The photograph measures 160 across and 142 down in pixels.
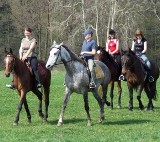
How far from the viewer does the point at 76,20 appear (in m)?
49.8

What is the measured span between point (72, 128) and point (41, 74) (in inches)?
101

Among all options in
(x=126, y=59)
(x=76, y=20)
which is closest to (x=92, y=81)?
(x=126, y=59)

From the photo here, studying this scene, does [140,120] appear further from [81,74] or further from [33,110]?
[33,110]

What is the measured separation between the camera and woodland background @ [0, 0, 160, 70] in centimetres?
4853

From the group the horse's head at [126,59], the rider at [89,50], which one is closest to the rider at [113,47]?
the horse's head at [126,59]

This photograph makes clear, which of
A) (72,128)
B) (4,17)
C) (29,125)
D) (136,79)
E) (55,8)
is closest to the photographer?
(72,128)

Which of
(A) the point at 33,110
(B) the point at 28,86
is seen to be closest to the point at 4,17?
(A) the point at 33,110

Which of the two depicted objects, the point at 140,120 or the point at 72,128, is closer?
the point at 72,128

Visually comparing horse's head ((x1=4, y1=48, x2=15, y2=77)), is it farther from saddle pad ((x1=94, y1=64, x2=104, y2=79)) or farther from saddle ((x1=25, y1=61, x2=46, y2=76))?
saddle pad ((x1=94, y1=64, x2=104, y2=79))

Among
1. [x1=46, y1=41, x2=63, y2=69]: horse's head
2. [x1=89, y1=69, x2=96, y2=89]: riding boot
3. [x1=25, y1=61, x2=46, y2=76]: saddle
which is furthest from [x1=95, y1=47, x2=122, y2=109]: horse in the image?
[x1=46, y1=41, x2=63, y2=69]: horse's head

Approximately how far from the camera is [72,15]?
50.7m

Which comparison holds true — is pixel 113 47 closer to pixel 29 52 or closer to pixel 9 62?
pixel 29 52

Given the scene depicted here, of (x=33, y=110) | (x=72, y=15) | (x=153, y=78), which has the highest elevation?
(x=72, y=15)

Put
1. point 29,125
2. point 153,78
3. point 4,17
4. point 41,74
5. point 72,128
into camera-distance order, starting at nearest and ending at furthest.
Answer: point 72,128 < point 29,125 < point 41,74 < point 153,78 < point 4,17
